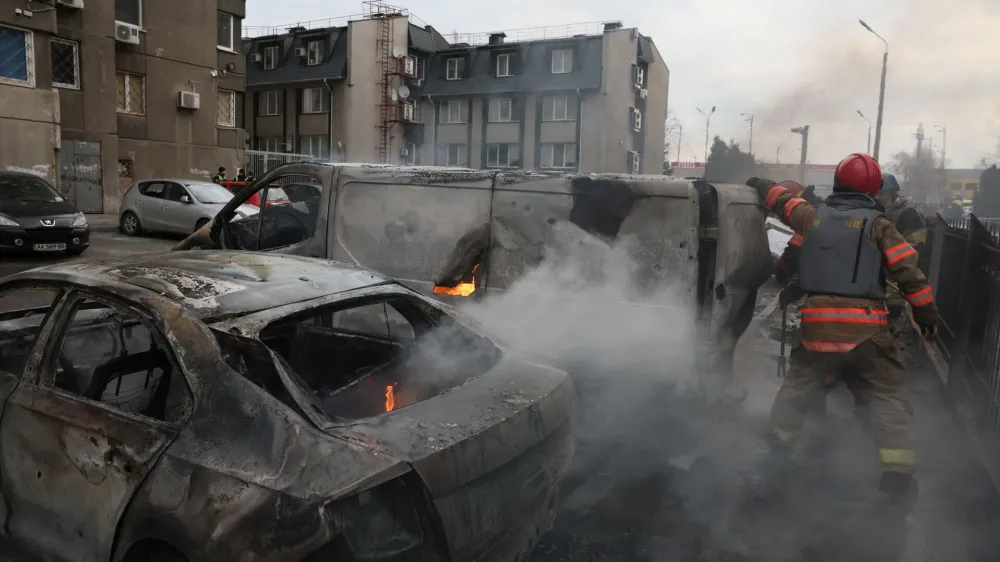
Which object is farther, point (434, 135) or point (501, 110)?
point (434, 135)

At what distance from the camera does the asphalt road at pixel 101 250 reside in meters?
10.1

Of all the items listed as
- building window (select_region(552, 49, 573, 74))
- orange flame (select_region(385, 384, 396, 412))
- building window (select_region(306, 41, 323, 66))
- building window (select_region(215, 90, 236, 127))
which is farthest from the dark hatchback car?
building window (select_region(306, 41, 323, 66))

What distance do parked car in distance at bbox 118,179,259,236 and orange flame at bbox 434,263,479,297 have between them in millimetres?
10695

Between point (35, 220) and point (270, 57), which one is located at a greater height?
point (270, 57)

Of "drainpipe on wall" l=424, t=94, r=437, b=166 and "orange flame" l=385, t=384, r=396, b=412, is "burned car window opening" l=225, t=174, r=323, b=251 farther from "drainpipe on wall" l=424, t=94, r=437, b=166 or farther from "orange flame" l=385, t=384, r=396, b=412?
"drainpipe on wall" l=424, t=94, r=437, b=166

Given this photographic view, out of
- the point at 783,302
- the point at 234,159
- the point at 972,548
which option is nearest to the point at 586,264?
the point at 783,302

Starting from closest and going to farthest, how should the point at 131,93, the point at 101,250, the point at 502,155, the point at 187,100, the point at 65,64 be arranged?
the point at 101,250 < the point at 65,64 < the point at 131,93 < the point at 187,100 < the point at 502,155

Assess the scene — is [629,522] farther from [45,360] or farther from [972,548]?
[45,360]

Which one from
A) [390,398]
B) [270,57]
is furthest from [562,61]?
[390,398]

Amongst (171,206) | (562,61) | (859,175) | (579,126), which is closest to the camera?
(859,175)

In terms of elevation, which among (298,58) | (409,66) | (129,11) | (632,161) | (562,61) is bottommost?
(632,161)

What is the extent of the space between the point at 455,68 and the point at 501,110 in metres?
3.57

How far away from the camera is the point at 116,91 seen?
2019cm

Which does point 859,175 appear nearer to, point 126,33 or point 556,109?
point 126,33
